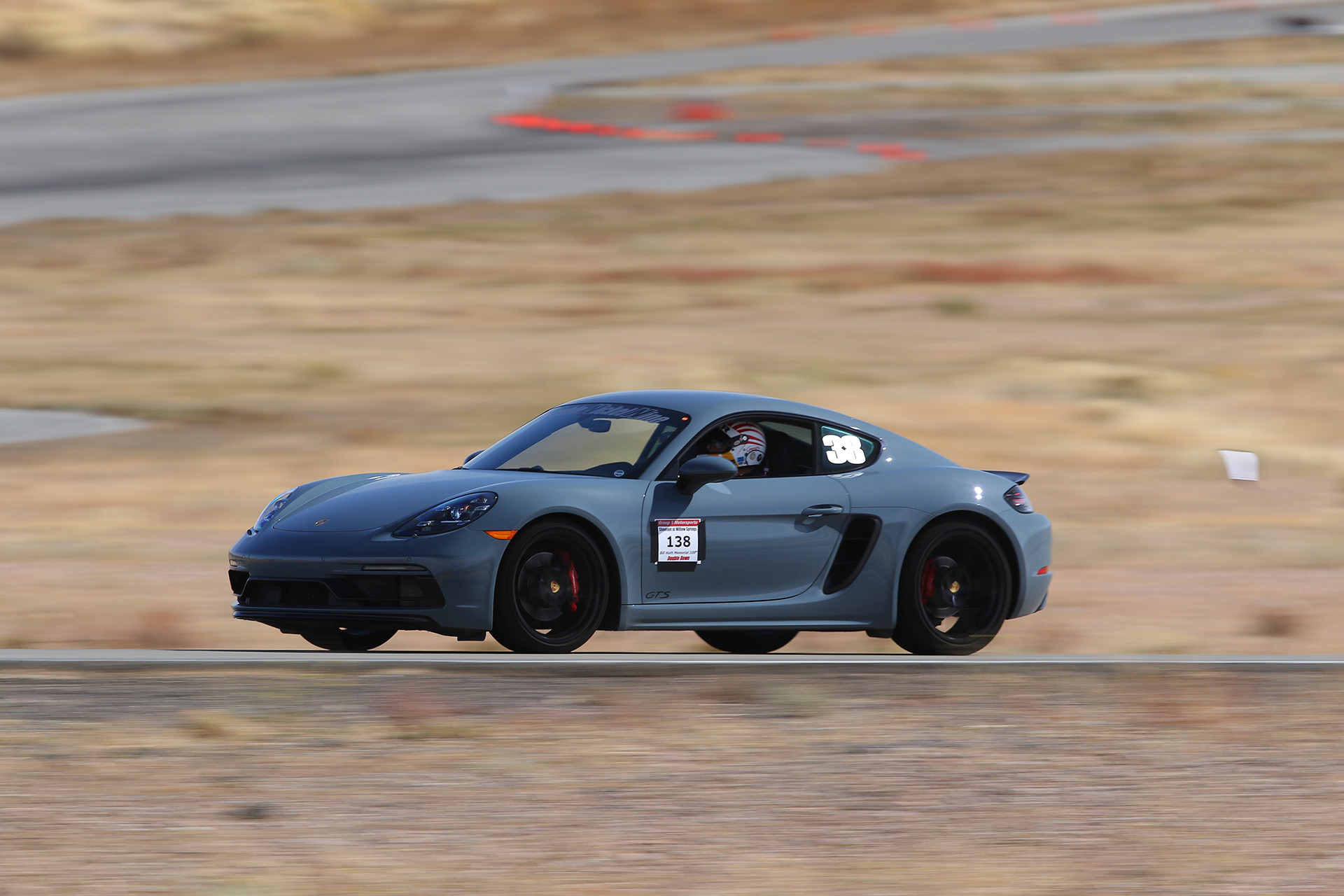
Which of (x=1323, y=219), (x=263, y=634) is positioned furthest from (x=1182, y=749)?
(x=1323, y=219)

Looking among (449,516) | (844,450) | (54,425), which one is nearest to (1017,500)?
(844,450)

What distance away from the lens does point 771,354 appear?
22.3 meters

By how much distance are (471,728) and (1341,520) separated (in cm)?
1017

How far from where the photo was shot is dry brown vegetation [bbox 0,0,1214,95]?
50.6 m

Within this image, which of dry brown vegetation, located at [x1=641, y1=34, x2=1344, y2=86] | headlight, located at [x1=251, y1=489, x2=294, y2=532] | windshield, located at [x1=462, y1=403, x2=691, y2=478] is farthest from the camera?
dry brown vegetation, located at [x1=641, y1=34, x2=1344, y2=86]

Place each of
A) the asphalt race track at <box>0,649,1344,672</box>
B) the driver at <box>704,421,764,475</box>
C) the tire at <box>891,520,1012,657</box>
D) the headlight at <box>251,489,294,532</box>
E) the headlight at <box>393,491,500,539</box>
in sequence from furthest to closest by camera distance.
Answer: the tire at <box>891,520,1012,657</box>
the driver at <box>704,421,764,475</box>
the headlight at <box>251,489,294,532</box>
the headlight at <box>393,491,500,539</box>
the asphalt race track at <box>0,649,1344,672</box>

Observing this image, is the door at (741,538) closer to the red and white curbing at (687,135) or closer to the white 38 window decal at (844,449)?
the white 38 window decal at (844,449)

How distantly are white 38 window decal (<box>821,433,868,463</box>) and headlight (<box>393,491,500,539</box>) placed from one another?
1.78 meters

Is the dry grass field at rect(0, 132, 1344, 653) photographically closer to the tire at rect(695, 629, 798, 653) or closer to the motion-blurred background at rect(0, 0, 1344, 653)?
the motion-blurred background at rect(0, 0, 1344, 653)

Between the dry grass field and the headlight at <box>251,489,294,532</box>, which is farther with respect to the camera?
the dry grass field

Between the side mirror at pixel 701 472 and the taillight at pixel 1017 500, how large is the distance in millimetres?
1503

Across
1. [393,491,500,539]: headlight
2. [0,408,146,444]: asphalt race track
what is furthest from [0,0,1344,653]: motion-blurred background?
[393,491,500,539]: headlight

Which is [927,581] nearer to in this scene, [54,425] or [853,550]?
[853,550]

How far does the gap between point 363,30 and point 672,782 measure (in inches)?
2053
